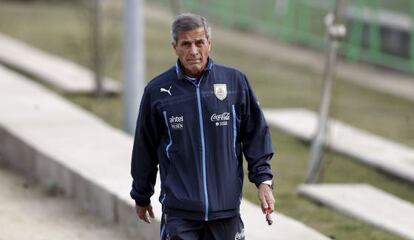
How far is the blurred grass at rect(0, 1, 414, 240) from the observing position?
944 cm

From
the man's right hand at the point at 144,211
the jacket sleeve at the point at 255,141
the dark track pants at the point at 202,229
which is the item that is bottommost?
the man's right hand at the point at 144,211

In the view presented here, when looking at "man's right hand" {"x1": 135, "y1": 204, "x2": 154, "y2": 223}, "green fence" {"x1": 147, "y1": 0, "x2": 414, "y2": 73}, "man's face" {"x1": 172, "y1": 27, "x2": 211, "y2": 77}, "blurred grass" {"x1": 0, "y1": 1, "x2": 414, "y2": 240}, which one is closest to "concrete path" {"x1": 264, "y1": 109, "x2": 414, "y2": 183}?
"blurred grass" {"x1": 0, "y1": 1, "x2": 414, "y2": 240}

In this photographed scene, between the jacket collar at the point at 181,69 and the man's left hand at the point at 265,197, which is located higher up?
the jacket collar at the point at 181,69

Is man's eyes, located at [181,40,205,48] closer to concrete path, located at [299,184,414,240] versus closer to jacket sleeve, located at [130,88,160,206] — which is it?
jacket sleeve, located at [130,88,160,206]

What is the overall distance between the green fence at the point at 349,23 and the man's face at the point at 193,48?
1213 cm

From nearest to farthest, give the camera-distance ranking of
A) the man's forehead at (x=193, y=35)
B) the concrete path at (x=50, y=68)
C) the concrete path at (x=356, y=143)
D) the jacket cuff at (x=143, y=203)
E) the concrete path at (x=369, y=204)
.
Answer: the man's forehead at (x=193, y=35)
the jacket cuff at (x=143, y=203)
the concrete path at (x=369, y=204)
the concrete path at (x=356, y=143)
the concrete path at (x=50, y=68)

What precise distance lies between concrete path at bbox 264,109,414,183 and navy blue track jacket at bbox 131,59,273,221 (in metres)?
5.02

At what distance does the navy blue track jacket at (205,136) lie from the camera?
5.55 metres

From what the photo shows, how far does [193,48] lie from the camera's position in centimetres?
551

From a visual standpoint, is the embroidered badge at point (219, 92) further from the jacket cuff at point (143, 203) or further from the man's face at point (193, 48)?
the jacket cuff at point (143, 203)

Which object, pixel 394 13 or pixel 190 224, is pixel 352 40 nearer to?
pixel 394 13

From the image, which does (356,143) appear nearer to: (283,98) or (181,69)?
(283,98)

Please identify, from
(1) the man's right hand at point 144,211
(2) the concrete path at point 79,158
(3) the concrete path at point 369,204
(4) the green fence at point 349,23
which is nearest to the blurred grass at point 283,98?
(3) the concrete path at point 369,204

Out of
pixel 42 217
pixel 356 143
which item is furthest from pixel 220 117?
pixel 356 143
